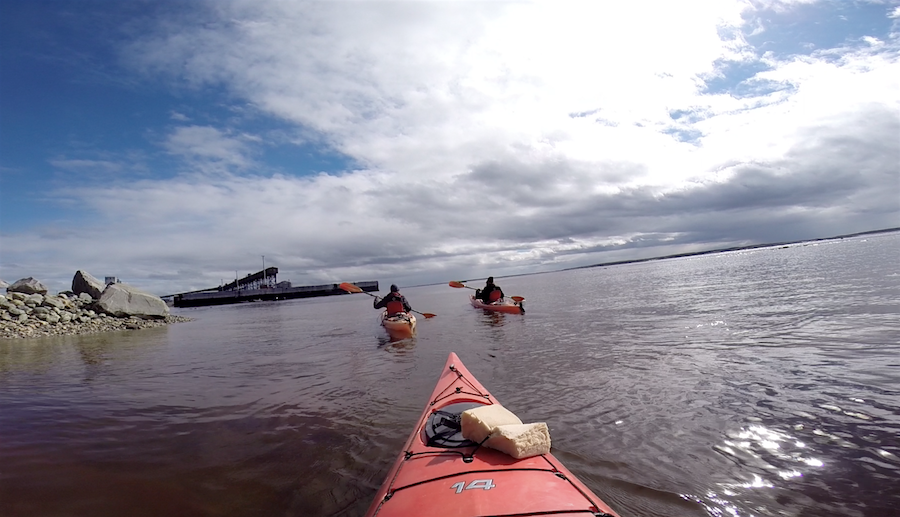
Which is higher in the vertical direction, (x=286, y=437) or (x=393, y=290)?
(x=393, y=290)

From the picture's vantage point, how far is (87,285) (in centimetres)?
2773

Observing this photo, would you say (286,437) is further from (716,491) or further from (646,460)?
(716,491)

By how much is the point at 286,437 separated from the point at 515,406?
156 inches

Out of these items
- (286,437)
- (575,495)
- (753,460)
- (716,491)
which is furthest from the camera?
(286,437)

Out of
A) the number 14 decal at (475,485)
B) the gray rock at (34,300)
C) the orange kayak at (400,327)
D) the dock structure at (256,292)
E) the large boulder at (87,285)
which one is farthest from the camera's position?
the dock structure at (256,292)

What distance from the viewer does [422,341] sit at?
15797mm

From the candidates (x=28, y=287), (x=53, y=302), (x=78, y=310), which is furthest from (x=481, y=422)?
(x=28, y=287)

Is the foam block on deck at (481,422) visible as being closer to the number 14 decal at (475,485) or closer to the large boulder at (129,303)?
the number 14 decal at (475,485)

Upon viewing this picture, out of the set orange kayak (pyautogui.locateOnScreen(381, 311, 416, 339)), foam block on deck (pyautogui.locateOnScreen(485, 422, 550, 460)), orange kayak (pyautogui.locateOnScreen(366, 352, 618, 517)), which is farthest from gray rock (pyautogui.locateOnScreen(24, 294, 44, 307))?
foam block on deck (pyautogui.locateOnScreen(485, 422, 550, 460))

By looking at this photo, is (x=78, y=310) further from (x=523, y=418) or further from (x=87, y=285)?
(x=523, y=418)

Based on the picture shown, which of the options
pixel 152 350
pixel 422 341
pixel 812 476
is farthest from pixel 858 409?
pixel 152 350

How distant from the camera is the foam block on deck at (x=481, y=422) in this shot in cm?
392


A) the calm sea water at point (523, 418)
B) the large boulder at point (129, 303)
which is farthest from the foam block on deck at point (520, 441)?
the large boulder at point (129, 303)

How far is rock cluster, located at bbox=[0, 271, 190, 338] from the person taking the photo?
18547 millimetres
